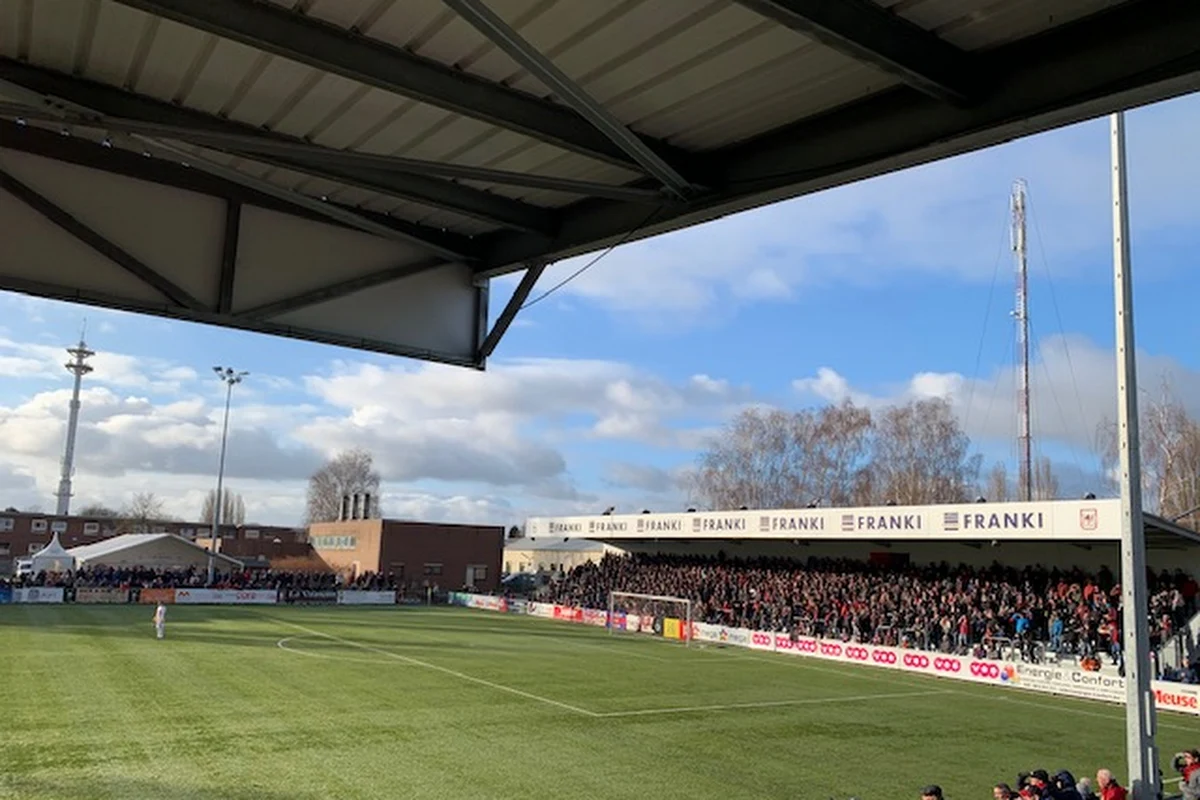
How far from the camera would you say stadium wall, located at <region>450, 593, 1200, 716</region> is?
2361cm

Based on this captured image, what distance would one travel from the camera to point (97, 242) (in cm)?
486

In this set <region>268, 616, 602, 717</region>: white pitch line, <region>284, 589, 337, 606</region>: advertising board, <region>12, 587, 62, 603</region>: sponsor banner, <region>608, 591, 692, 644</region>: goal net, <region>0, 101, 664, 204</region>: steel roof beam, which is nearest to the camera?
<region>0, 101, 664, 204</region>: steel roof beam

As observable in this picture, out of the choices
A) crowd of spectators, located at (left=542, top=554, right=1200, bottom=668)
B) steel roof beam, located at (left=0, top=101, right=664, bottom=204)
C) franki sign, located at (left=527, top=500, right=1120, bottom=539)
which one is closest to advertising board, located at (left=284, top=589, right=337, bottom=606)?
franki sign, located at (left=527, top=500, right=1120, bottom=539)

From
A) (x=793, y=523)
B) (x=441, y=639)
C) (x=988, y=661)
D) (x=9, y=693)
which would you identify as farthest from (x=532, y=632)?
(x=9, y=693)

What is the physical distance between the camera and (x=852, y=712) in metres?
21.0

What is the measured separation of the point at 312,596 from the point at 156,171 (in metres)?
49.8

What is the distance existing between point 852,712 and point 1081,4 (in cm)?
1965

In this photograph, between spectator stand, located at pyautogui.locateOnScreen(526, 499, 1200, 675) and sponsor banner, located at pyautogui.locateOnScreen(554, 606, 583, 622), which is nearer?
spectator stand, located at pyautogui.locateOnScreen(526, 499, 1200, 675)

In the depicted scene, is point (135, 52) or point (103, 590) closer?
point (135, 52)

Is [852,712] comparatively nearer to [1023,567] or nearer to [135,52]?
[1023,567]

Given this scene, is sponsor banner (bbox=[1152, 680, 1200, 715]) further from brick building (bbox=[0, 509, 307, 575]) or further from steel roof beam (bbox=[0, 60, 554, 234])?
brick building (bbox=[0, 509, 307, 575])

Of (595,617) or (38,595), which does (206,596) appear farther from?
(595,617)

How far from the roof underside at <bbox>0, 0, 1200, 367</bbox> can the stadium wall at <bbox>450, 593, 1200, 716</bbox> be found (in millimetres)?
20207

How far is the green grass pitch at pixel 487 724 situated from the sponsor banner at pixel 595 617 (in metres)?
12.6
